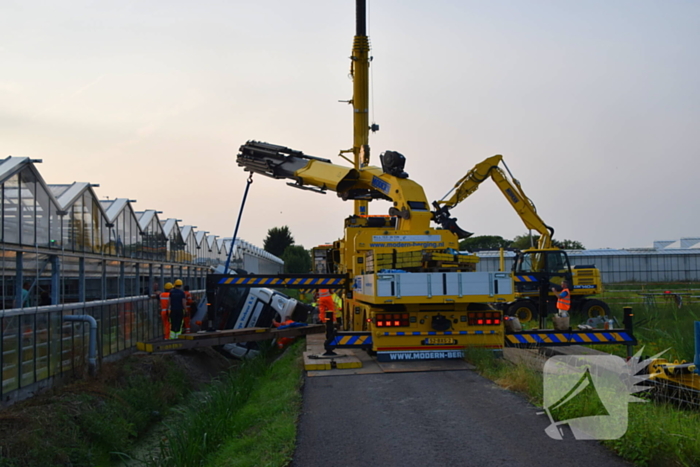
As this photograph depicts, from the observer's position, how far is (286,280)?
46.0ft

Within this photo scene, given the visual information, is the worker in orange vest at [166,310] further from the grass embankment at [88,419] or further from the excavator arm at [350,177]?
the excavator arm at [350,177]

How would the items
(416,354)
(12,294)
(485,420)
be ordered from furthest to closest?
1. (416,354)
2. (12,294)
3. (485,420)

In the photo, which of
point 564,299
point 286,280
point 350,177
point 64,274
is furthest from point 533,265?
point 64,274

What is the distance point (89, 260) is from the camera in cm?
1336

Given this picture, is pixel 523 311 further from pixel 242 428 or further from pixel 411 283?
pixel 242 428

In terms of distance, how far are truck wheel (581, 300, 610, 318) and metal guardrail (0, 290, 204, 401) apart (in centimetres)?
1408

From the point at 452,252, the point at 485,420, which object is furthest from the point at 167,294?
the point at 485,420

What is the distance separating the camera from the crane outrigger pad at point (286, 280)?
45.3ft

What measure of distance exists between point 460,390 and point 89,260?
342 inches

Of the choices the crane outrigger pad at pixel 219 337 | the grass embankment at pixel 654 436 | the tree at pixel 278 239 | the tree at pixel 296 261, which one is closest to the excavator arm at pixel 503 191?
the crane outrigger pad at pixel 219 337

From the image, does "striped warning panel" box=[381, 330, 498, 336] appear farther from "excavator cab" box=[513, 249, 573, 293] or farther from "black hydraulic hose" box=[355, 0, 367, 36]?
"black hydraulic hose" box=[355, 0, 367, 36]

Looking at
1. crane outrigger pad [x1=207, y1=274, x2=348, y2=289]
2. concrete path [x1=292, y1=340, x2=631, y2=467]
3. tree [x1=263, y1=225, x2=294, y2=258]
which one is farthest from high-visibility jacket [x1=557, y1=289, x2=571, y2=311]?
tree [x1=263, y1=225, x2=294, y2=258]

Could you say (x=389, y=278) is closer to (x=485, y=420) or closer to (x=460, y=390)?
(x=460, y=390)

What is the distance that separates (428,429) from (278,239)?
94140 millimetres
